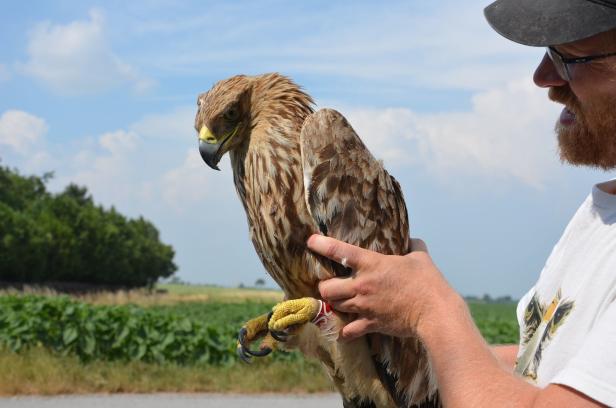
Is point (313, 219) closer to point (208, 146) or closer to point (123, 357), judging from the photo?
point (208, 146)

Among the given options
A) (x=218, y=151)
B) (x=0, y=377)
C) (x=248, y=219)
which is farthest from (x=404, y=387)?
(x=0, y=377)

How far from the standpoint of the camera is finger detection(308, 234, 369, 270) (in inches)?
90.8

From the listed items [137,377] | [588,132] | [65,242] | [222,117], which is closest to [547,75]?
[588,132]

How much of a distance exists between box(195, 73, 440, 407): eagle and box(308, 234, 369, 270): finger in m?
0.37

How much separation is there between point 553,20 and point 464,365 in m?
0.91

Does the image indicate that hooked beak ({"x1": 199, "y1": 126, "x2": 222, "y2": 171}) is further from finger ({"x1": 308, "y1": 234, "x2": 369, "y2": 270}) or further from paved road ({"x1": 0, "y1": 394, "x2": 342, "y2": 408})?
paved road ({"x1": 0, "y1": 394, "x2": 342, "y2": 408})

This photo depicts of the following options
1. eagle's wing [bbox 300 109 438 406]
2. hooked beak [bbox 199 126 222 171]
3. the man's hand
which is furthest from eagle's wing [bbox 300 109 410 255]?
the man's hand

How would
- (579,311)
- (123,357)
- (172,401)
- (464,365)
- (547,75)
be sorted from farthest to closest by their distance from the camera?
1. (123,357)
2. (172,401)
3. (547,75)
4. (579,311)
5. (464,365)

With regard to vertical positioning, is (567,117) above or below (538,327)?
above

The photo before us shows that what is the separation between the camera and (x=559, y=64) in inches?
78.1

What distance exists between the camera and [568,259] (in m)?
2.21

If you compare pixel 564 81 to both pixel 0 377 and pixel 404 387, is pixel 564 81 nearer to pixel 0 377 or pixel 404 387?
pixel 404 387

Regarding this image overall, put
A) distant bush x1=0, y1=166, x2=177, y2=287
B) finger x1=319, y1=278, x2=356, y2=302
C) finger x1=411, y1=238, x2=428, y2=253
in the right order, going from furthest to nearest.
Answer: distant bush x1=0, y1=166, x2=177, y2=287
finger x1=411, y1=238, x2=428, y2=253
finger x1=319, y1=278, x2=356, y2=302

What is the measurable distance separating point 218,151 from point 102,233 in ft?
204
